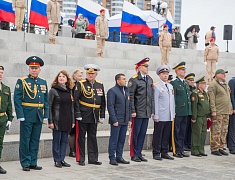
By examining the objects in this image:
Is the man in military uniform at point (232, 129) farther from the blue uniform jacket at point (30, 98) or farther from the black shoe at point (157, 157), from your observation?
the blue uniform jacket at point (30, 98)

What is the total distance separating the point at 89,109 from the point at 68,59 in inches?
337

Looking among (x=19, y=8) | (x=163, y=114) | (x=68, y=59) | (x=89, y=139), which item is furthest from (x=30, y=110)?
(x=19, y=8)

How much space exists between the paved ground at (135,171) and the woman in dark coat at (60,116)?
0.28 metres

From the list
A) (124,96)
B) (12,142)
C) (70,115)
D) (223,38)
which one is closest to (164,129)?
(124,96)

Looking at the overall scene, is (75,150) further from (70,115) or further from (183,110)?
(183,110)

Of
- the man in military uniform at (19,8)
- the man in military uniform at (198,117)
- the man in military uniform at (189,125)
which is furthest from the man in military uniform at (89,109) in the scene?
the man in military uniform at (19,8)

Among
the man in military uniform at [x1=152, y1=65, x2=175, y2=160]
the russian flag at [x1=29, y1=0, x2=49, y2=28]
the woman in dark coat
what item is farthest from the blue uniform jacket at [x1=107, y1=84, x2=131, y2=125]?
the russian flag at [x1=29, y1=0, x2=49, y2=28]

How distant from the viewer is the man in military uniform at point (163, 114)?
9.91 m

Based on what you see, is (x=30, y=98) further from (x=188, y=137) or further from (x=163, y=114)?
(x=188, y=137)

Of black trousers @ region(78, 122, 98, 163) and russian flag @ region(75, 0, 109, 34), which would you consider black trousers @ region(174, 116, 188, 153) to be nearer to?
black trousers @ region(78, 122, 98, 163)

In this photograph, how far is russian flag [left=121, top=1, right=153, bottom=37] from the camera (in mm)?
24531

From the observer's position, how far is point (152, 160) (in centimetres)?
977

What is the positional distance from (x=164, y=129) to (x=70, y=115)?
7.55 feet

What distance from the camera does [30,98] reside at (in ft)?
26.6
